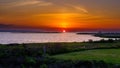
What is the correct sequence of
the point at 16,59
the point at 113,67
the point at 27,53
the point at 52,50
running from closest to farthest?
1. the point at 113,67
2. the point at 16,59
3. the point at 27,53
4. the point at 52,50

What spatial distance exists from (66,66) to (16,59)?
410cm

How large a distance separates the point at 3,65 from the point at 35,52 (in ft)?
21.7

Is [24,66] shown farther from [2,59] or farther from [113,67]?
[113,67]

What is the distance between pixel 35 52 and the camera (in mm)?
25844

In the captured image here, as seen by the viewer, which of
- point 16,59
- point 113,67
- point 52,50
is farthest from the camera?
point 52,50

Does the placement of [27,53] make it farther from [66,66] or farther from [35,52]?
[66,66]

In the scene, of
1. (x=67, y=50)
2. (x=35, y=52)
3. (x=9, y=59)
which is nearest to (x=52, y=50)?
(x=67, y=50)

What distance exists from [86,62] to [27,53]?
8.22 m

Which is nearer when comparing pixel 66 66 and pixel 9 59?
pixel 66 66

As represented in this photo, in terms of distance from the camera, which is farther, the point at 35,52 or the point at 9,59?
the point at 35,52

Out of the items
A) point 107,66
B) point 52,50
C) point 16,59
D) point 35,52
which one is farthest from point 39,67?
point 52,50

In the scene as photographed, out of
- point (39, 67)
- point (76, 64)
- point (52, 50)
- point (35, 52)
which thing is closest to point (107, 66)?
point (76, 64)

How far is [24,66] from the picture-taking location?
1908 centimetres

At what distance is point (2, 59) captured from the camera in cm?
2072
